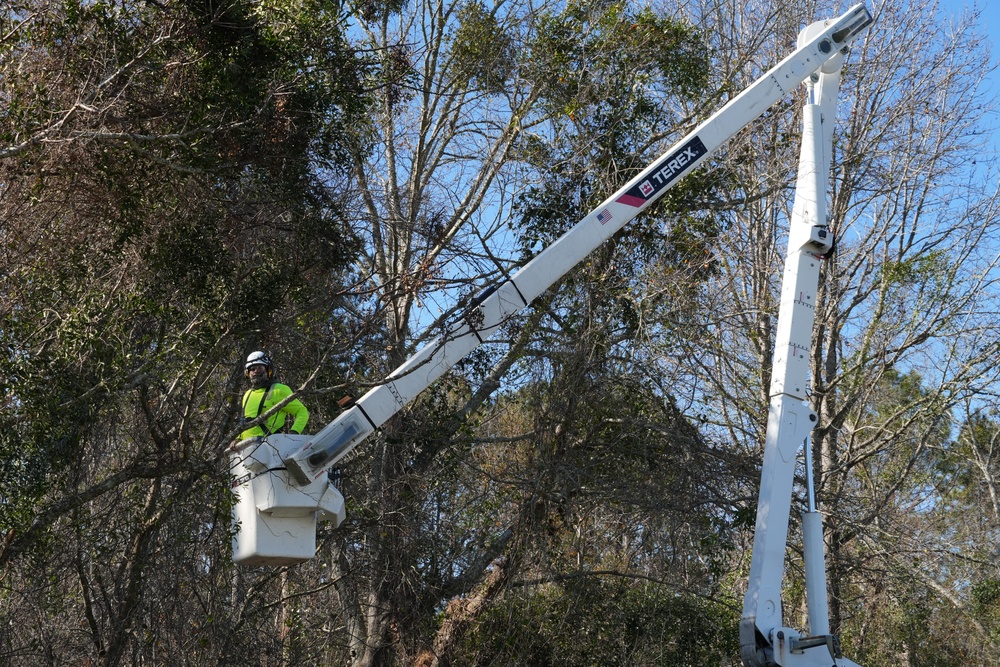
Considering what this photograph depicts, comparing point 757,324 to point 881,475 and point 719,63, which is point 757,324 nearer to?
point 719,63

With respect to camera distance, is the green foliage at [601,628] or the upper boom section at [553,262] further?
the green foliage at [601,628]

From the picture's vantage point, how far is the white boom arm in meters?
8.25

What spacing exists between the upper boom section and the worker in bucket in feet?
2.26

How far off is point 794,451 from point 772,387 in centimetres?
56

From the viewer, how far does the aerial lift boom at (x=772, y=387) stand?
706 centimetres

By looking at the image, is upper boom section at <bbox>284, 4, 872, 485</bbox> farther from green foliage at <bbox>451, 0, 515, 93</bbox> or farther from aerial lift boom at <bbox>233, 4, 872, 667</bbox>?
green foliage at <bbox>451, 0, 515, 93</bbox>

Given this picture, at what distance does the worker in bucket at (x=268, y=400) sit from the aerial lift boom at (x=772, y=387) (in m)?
0.57

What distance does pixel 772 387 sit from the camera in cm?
907

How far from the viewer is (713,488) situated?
38.1ft

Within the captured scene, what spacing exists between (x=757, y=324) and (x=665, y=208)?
453 cm

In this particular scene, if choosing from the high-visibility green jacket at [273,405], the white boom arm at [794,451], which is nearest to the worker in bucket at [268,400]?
the high-visibility green jacket at [273,405]

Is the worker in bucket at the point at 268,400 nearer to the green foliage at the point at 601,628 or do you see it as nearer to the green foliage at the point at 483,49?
the green foliage at the point at 601,628

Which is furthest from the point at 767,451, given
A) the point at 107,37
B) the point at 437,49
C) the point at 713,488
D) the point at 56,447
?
the point at 437,49

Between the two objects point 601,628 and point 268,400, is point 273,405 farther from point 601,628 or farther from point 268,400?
point 601,628
